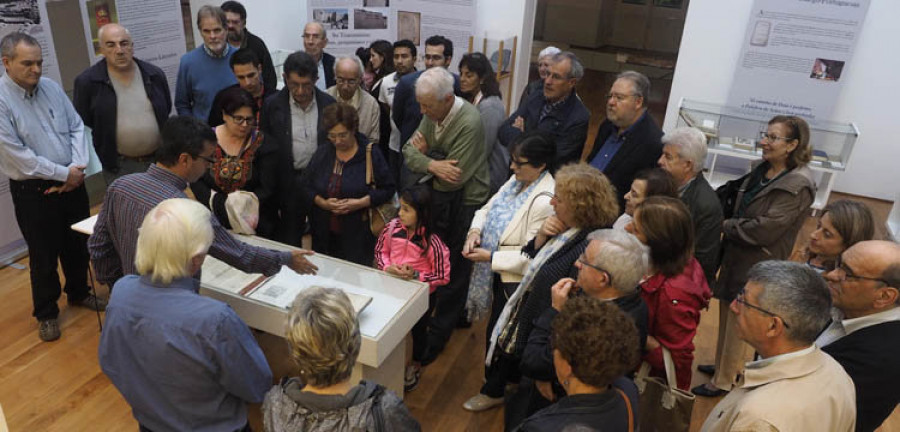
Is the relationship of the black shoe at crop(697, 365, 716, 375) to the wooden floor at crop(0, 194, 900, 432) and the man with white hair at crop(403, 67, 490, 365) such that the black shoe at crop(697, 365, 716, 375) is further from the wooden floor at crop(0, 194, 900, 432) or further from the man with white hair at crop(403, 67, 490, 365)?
the man with white hair at crop(403, 67, 490, 365)

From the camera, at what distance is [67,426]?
11.0 feet

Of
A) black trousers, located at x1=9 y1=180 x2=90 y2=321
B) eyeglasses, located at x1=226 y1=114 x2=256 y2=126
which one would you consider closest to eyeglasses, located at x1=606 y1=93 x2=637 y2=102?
eyeglasses, located at x1=226 y1=114 x2=256 y2=126

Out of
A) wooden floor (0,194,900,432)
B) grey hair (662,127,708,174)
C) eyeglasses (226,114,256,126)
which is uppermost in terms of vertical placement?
grey hair (662,127,708,174)

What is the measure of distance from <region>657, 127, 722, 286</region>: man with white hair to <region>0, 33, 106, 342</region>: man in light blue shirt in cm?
372

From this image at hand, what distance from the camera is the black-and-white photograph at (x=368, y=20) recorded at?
298 inches

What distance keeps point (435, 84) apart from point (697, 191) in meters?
1.64

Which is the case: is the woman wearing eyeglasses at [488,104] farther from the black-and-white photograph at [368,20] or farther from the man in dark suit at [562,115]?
the black-and-white photograph at [368,20]

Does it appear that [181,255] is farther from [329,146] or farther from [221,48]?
[221,48]

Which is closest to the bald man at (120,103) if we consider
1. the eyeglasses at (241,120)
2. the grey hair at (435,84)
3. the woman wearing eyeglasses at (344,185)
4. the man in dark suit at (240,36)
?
the man in dark suit at (240,36)

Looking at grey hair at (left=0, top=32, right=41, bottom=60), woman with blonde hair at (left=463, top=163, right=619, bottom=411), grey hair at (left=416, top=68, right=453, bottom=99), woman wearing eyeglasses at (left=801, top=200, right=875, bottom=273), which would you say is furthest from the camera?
grey hair at (left=416, top=68, right=453, bottom=99)

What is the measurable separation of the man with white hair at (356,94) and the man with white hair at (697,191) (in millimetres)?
2034

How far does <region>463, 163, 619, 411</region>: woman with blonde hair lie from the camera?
2.64m

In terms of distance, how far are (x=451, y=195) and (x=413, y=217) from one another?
750mm

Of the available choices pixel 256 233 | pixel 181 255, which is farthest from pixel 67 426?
→ pixel 181 255
